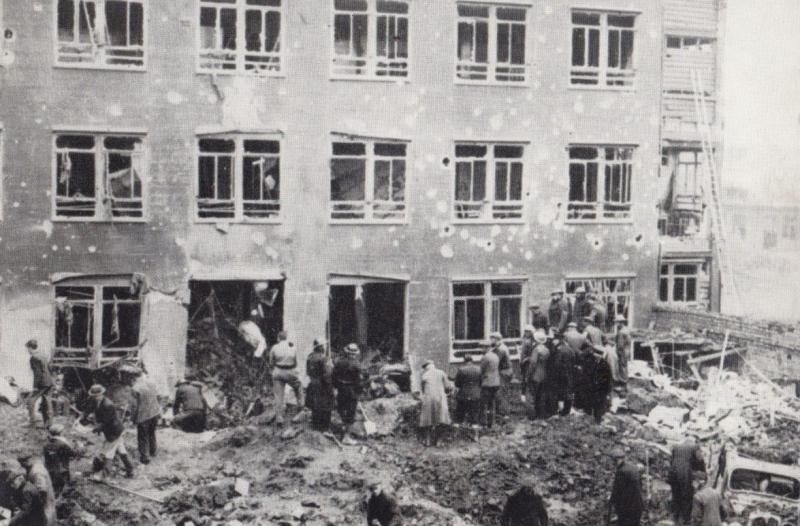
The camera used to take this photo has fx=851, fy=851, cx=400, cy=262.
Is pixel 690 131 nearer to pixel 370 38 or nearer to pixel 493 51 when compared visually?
pixel 493 51

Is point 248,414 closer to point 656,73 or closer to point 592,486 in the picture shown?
point 592,486

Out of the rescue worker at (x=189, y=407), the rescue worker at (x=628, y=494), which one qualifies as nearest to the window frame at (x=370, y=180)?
the rescue worker at (x=189, y=407)

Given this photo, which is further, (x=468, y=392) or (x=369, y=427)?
(x=468, y=392)

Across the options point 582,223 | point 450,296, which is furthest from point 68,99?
point 582,223

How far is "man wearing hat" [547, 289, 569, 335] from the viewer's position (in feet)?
69.2

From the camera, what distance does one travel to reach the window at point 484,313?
2203 cm

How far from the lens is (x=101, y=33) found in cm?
1945

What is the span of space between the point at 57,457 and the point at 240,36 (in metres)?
11.1

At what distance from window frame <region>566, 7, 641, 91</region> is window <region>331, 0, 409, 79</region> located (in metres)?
4.57

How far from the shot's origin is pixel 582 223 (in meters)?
22.9

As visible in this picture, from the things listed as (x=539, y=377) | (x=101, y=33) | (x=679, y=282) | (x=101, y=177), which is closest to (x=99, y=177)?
(x=101, y=177)

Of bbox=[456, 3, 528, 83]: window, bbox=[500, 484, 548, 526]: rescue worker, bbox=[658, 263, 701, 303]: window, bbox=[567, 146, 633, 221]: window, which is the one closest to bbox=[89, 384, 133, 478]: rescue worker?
bbox=[500, 484, 548, 526]: rescue worker

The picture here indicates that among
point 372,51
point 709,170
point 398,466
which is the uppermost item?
point 372,51

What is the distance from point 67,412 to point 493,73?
1301 cm
